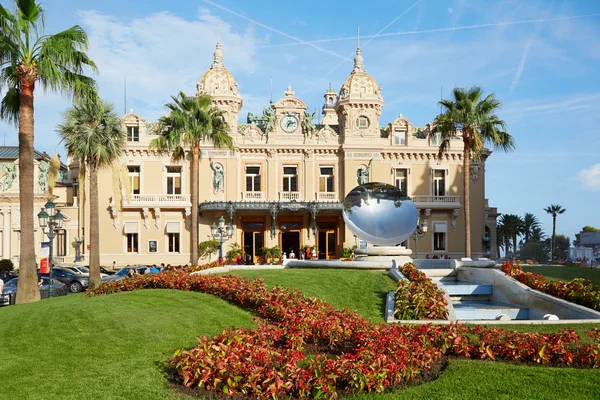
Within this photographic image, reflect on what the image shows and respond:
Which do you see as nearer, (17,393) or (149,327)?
(17,393)

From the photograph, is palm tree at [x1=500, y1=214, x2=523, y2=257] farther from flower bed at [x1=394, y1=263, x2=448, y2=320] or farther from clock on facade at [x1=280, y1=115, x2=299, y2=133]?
flower bed at [x1=394, y1=263, x2=448, y2=320]

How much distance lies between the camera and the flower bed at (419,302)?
46.6 feet

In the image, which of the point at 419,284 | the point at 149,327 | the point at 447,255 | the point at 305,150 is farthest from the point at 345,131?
the point at 149,327

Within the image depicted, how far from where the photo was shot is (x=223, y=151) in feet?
147

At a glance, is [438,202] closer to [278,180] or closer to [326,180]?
[326,180]

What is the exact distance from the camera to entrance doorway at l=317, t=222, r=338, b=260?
4584 centimetres

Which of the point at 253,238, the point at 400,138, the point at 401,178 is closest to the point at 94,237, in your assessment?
the point at 253,238

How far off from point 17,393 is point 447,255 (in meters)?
41.7

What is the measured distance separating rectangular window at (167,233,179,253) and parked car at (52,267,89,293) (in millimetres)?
13047

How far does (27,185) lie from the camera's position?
1873 cm

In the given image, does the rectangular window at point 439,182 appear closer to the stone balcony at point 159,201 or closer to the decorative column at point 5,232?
the stone balcony at point 159,201

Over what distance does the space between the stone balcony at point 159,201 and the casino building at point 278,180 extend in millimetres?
76

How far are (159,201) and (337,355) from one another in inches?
1434

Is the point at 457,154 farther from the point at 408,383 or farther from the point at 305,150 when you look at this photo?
the point at 408,383
